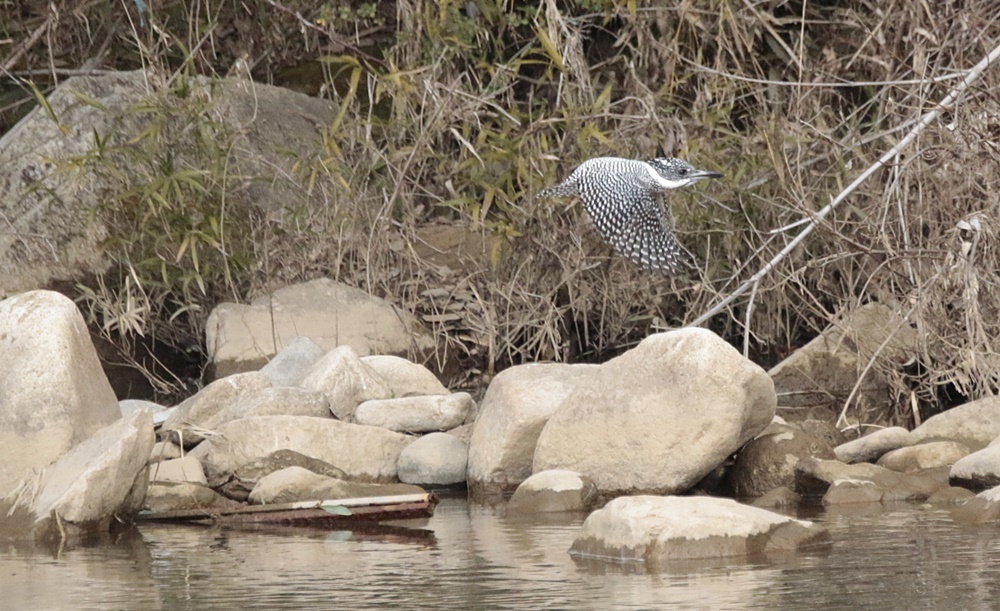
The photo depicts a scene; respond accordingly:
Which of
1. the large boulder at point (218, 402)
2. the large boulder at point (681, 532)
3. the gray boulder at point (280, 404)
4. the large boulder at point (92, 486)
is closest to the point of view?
the large boulder at point (681, 532)

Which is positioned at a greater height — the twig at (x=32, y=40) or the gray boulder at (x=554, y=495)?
the twig at (x=32, y=40)

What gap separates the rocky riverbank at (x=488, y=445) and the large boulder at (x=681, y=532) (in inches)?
33.3

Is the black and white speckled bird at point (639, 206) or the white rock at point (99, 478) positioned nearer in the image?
the white rock at point (99, 478)

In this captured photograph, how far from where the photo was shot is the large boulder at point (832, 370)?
26.6ft

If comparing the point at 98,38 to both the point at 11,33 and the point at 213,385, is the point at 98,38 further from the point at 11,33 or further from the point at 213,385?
the point at 213,385

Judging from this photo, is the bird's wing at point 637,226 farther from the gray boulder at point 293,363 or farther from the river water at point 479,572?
the river water at point 479,572

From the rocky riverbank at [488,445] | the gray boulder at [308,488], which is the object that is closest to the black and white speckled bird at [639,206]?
the rocky riverbank at [488,445]

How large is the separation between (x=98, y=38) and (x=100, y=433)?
204 inches

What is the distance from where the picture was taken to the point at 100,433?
5789 millimetres

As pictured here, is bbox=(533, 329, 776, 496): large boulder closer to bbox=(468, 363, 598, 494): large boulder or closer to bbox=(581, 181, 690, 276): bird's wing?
bbox=(468, 363, 598, 494): large boulder

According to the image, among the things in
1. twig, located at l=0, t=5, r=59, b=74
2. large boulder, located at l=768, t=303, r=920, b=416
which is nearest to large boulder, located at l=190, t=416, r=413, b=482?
large boulder, located at l=768, t=303, r=920, b=416

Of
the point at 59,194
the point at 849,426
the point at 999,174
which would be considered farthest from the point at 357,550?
the point at 59,194

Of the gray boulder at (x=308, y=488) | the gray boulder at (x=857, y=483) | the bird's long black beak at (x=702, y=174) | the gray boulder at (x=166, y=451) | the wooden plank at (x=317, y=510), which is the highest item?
the bird's long black beak at (x=702, y=174)

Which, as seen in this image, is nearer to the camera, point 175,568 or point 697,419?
point 175,568
